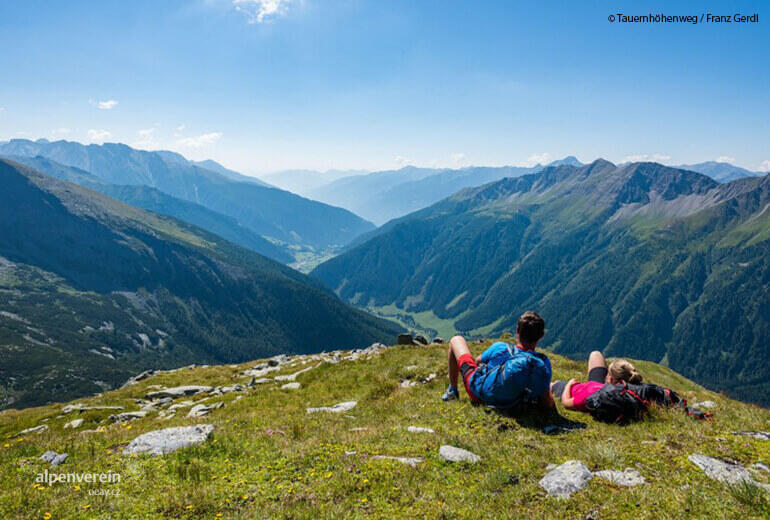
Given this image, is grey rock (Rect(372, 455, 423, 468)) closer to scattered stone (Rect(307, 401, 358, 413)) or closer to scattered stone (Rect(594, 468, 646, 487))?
scattered stone (Rect(594, 468, 646, 487))

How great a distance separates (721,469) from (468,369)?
6332 mm

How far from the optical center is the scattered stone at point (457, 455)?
8578 millimetres

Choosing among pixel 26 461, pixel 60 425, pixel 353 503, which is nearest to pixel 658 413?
pixel 353 503

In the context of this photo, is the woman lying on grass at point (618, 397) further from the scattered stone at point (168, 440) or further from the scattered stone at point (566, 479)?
the scattered stone at point (168, 440)

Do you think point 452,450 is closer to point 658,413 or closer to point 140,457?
point 658,413

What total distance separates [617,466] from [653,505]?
166 centimetres

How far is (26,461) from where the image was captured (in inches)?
378

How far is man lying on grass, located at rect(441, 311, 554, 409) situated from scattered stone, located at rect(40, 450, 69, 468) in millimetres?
11073

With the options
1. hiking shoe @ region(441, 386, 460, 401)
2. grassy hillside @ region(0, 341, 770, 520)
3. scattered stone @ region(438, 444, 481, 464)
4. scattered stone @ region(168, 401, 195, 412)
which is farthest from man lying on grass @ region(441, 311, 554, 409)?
scattered stone @ region(168, 401, 195, 412)

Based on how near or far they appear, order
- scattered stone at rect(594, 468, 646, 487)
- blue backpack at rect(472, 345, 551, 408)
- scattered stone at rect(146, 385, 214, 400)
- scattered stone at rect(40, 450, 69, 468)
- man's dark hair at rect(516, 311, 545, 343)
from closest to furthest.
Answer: scattered stone at rect(594, 468, 646, 487)
scattered stone at rect(40, 450, 69, 468)
blue backpack at rect(472, 345, 551, 408)
man's dark hair at rect(516, 311, 545, 343)
scattered stone at rect(146, 385, 214, 400)

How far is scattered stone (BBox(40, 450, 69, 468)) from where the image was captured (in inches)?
372

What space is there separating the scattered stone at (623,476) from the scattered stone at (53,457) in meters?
12.4

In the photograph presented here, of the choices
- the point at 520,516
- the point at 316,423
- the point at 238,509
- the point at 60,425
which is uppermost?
the point at 520,516

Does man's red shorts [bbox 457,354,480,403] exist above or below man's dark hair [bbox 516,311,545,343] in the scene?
below
